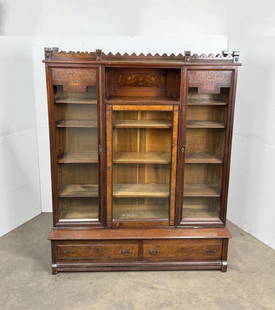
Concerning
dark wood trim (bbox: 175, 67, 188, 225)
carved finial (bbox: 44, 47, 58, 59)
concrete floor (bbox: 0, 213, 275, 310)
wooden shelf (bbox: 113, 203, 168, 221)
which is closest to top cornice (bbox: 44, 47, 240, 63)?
carved finial (bbox: 44, 47, 58, 59)

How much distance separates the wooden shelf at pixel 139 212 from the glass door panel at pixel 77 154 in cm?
15

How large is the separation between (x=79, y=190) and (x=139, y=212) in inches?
17.7

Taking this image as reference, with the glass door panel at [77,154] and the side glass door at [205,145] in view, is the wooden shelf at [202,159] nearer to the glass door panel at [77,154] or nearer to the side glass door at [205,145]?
the side glass door at [205,145]

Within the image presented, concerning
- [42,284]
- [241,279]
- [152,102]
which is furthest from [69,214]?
[241,279]

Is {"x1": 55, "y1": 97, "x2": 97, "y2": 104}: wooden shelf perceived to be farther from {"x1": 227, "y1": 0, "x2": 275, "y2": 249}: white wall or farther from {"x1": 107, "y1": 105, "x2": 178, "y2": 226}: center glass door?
{"x1": 227, "y1": 0, "x2": 275, "y2": 249}: white wall

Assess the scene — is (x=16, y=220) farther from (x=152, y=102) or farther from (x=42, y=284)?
(x=152, y=102)

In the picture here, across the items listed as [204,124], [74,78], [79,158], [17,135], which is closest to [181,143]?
[204,124]

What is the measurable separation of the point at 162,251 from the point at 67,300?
67 cm

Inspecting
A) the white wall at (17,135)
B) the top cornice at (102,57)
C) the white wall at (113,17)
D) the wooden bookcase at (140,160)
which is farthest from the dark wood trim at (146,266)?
the white wall at (113,17)

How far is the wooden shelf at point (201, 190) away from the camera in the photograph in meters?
2.22

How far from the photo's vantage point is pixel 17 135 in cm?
268

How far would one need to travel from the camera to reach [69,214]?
7.29 ft

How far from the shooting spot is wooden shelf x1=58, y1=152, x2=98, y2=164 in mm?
2139

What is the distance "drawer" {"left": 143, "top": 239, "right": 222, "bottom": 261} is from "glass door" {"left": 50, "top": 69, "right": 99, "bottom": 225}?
426mm
